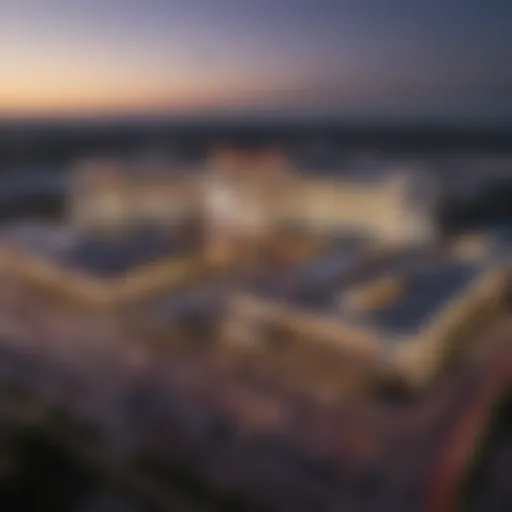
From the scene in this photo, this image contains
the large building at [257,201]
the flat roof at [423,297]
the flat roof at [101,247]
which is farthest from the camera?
the large building at [257,201]

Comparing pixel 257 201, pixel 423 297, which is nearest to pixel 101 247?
pixel 257 201

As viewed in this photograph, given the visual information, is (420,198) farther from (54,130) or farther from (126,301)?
(54,130)

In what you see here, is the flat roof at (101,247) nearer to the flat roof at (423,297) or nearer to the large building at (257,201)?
the large building at (257,201)

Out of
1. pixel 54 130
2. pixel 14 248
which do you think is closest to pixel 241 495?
pixel 14 248

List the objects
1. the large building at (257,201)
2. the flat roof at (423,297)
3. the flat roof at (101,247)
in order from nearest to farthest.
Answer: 1. the flat roof at (423,297)
2. the flat roof at (101,247)
3. the large building at (257,201)

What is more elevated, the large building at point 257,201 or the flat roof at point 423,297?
the large building at point 257,201

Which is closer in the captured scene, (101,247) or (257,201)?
(101,247)

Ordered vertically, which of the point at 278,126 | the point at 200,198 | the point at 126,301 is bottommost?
the point at 126,301

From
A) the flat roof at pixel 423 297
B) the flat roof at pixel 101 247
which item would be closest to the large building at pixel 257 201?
the flat roof at pixel 101 247

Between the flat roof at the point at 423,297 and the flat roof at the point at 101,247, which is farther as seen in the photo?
the flat roof at the point at 101,247

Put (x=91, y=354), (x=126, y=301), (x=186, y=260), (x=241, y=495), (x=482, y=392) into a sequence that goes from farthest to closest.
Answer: (x=186, y=260) < (x=126, y=301) < (x=91, y=354) < (x=482, y=392) < (x=241, y=495)

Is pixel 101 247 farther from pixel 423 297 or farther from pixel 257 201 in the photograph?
pixel 423 297
